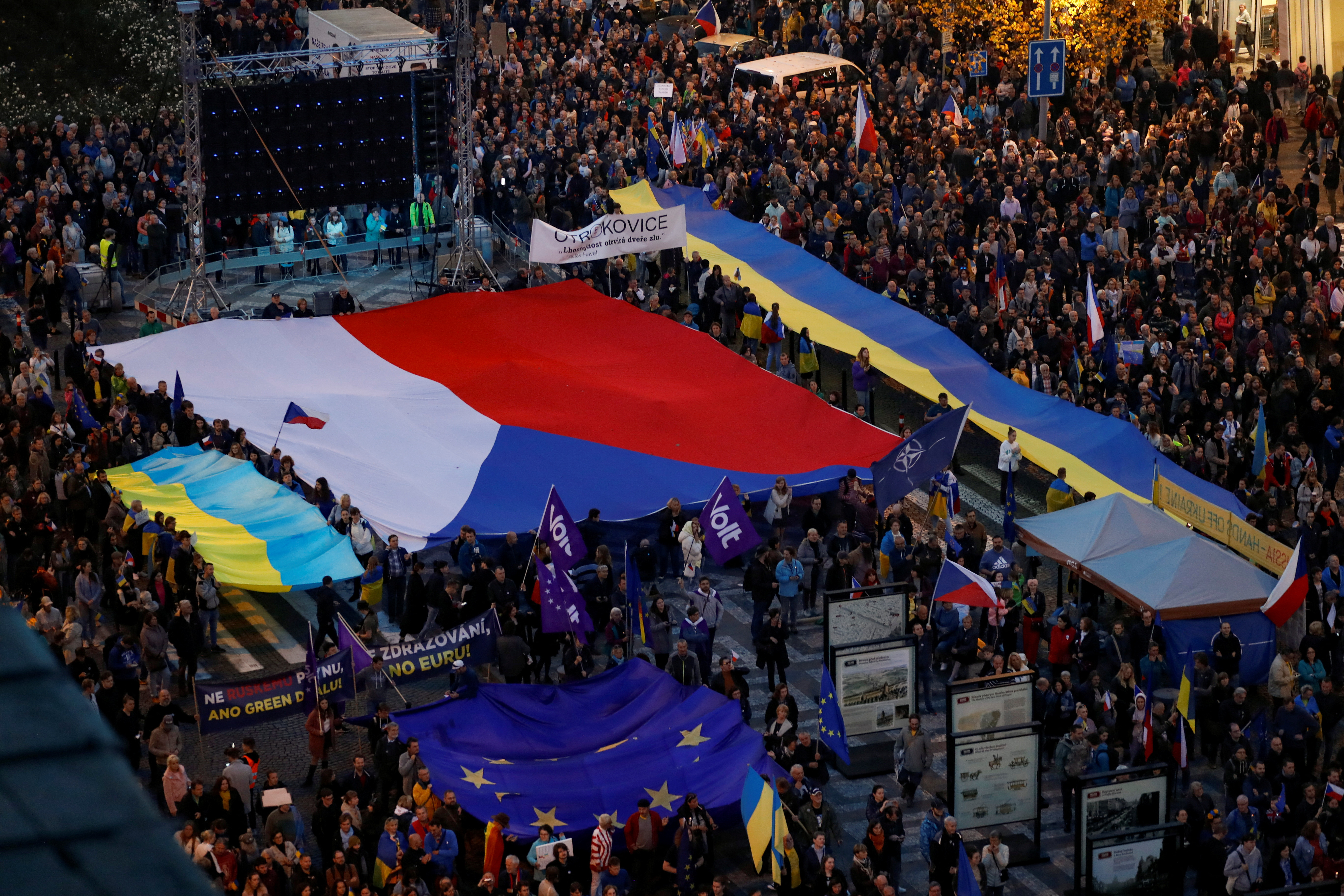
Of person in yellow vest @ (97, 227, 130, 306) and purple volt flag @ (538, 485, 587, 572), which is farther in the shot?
person in yellow vest @ (97, 227, 130, 306)

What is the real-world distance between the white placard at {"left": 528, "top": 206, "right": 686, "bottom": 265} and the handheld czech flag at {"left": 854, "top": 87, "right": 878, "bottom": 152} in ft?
25.1

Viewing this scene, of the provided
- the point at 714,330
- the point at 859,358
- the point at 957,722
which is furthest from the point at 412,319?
the point at 957,722

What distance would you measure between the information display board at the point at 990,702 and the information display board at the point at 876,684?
106cm

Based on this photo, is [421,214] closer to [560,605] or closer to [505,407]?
[505,407]

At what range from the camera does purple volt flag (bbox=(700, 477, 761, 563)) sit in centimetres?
2367

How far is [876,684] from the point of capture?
806 inches

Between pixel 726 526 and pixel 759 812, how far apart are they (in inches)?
261

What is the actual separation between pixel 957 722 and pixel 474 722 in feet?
17.2

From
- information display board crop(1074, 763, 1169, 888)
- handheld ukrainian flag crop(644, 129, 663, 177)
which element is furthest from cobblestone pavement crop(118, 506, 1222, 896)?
handheld ukrainian flag crop(644, 129, 663, 177)

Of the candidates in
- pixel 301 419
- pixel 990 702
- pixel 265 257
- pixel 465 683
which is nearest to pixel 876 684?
pixel 990 702

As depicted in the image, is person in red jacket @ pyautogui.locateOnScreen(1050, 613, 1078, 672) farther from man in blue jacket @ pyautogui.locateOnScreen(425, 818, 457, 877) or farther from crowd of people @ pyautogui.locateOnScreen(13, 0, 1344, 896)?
man in blue jacket @ pyautogui.locateOnScreen(425, 818, 457, 877)

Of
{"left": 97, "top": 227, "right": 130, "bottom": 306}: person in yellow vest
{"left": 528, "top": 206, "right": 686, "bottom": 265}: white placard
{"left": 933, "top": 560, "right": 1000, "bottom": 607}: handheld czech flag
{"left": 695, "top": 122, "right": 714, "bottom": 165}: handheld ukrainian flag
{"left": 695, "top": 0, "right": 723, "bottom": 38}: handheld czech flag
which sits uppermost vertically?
{"left": 695, "top": 0, "right": 723, "bottom": 38}: handheld czech flag

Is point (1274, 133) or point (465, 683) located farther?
point (1274, 133)

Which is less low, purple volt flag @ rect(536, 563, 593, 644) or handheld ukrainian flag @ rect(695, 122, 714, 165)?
handheld ukrainian flag @ rect(695, 122, 714, 165)
